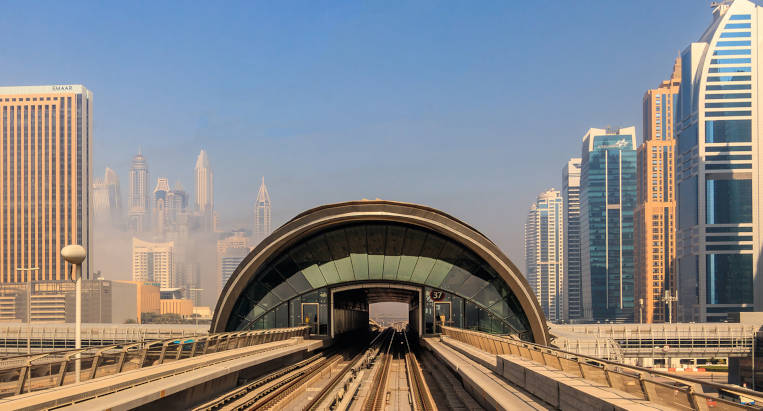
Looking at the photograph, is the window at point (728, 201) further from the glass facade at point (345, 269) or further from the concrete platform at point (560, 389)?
the concrete platform at point (560, 389)

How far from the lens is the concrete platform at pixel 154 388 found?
11.2 metres

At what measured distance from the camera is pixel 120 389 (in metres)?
13.4

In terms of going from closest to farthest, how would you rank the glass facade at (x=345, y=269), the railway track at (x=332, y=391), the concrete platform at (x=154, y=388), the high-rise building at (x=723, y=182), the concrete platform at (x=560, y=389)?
1. the concrete platform at (x=560, y=389)
2. the concrete platform at (x=154, y=388)
3. the railway track at (x=332, y=391)
4. the glass facade at (x=345, y=269)
5. the high-rise building at (x=723, y=182)

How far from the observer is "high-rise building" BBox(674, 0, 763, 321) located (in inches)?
7131

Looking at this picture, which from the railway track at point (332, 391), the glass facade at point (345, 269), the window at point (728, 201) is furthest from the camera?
the window at point (728, 201)

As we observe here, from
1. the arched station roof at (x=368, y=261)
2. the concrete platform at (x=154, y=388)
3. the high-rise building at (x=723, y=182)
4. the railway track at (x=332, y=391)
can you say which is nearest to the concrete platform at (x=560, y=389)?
the railway track at (x=332, y=391)

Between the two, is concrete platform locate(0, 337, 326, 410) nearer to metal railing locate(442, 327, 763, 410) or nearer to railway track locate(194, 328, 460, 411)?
railway track locate(194, 328, 460, 411)

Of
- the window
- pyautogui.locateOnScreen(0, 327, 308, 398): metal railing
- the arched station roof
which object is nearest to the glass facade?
the arched station roof

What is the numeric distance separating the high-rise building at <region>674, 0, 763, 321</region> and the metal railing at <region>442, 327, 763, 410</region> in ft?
628

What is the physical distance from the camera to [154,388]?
1384 cm

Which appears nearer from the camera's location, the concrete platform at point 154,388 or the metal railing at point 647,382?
the metal railing at point 647,382

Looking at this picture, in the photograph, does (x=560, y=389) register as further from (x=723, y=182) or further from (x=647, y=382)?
(x=723, y=182)

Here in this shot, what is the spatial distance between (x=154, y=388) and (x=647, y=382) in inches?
401

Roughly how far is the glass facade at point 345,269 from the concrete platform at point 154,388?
50.6 ft
